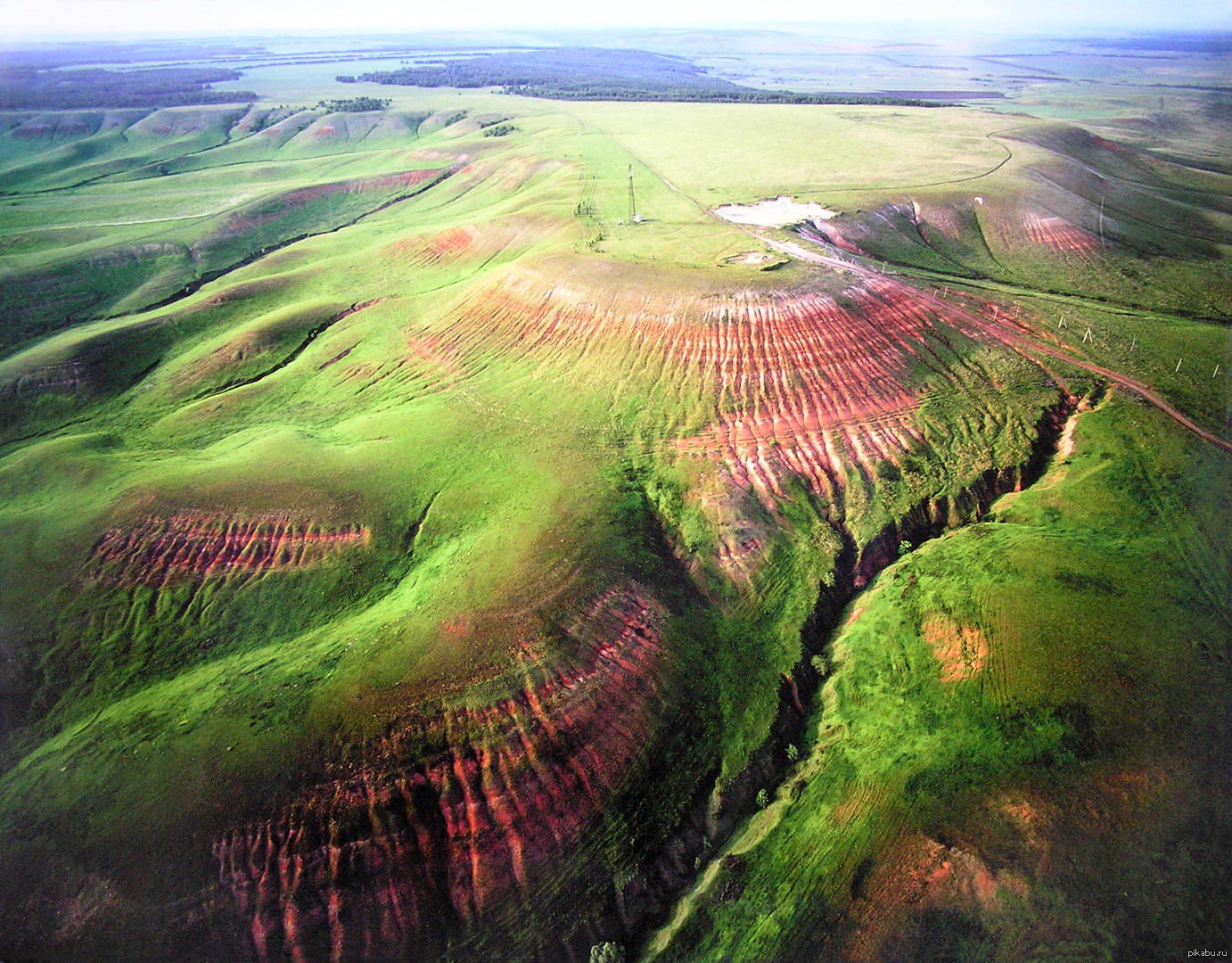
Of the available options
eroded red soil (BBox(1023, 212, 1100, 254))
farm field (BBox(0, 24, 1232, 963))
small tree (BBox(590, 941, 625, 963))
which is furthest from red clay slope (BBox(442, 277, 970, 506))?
eroded red soil (BBox(1023, 212, 1100, 254))

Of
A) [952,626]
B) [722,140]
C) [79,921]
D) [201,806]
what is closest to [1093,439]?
[952,626]

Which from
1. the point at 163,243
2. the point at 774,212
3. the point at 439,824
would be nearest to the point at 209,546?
the point at 439,824

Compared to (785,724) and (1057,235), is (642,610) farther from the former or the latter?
(1057,235)

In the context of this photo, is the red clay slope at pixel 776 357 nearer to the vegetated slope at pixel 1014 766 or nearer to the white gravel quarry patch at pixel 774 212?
the vegetated slope at pixel 1014 766

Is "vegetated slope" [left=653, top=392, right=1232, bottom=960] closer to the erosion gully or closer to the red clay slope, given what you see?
the erosion gully

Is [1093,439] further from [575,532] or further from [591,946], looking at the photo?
[591,946]

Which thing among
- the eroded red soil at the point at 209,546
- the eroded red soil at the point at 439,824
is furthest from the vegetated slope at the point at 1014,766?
the eroded red soil at the point at 209,546

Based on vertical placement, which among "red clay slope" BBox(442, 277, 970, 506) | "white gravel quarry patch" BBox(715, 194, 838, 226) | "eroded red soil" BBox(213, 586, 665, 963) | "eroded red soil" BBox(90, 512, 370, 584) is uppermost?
"white gravel quarry patch" BBox(715, 194, 838, 226)
